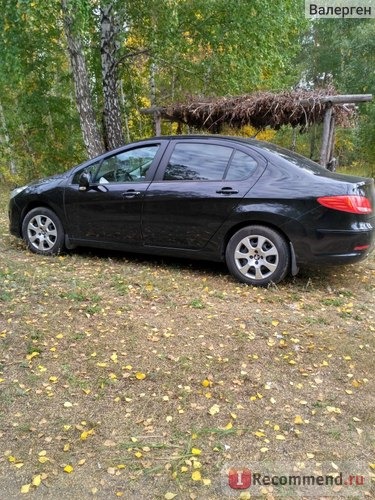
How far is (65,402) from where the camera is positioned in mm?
2787

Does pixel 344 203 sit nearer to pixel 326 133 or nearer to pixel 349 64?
pixel 326 133

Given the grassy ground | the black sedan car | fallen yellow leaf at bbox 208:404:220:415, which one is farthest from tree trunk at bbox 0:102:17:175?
fallen yellow leaf at bbox 208:404:220:415

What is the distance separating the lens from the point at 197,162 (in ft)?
16.4

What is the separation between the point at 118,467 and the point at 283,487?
0.85 metres

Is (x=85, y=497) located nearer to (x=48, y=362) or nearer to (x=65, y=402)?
(x=65, y=402)

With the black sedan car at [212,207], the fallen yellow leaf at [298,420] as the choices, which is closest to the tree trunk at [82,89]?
the black sedan car at [212,207]

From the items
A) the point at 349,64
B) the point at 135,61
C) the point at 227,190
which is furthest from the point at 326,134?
the point at 349,64

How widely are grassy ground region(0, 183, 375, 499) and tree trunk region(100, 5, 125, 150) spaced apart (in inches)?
241

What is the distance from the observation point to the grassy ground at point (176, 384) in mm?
2295

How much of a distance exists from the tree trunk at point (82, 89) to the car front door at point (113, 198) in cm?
372

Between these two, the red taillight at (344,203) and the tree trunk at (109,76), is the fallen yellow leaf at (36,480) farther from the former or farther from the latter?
the tree trunk at (109,76)

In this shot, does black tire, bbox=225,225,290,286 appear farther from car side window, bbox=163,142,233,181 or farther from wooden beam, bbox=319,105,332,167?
wooden beam, bbox=319,105,332,167

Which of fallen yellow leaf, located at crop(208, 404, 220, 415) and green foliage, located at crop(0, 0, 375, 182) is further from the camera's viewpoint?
green foliage, located at crop(0, 0, 375, 182)

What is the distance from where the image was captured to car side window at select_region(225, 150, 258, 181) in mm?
4738
